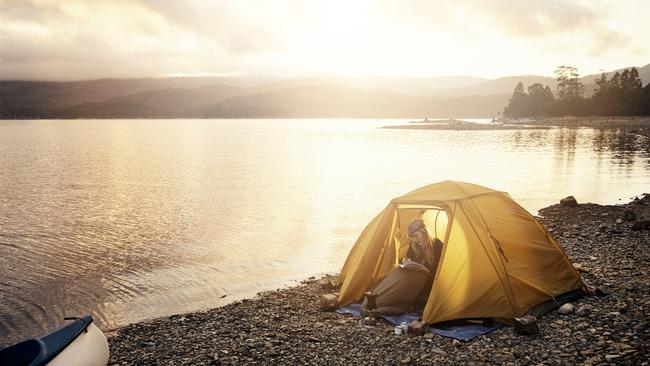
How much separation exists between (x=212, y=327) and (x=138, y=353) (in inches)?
65.8

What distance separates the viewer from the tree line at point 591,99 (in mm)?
120812

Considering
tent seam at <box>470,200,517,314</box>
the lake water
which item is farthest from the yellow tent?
the lake water

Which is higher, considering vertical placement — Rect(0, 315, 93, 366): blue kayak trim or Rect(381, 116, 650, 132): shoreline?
Rect(381, 116, 650, 132): shoreline

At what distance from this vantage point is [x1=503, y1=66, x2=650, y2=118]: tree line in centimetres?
12081

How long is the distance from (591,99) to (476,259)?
148682mm

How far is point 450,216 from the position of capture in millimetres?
10516

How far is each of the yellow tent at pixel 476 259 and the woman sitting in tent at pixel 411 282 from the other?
478 millimetres

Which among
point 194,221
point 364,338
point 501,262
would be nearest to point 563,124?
point 194,221

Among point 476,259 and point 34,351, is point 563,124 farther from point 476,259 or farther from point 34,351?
point 34,351

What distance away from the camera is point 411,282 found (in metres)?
10.3

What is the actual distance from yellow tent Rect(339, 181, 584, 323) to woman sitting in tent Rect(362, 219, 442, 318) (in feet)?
1.57

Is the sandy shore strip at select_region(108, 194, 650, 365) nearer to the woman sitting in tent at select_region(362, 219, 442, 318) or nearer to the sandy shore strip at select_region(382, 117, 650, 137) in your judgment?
the woman sitting in tent at select_region(362, 219, 442, 318)

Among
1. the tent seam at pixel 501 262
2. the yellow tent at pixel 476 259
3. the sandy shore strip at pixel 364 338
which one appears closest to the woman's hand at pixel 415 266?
the yellow tent at pixel 476 259

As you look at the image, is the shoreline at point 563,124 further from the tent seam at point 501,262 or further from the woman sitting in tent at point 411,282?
the woman sitting in tent at point 411,282
